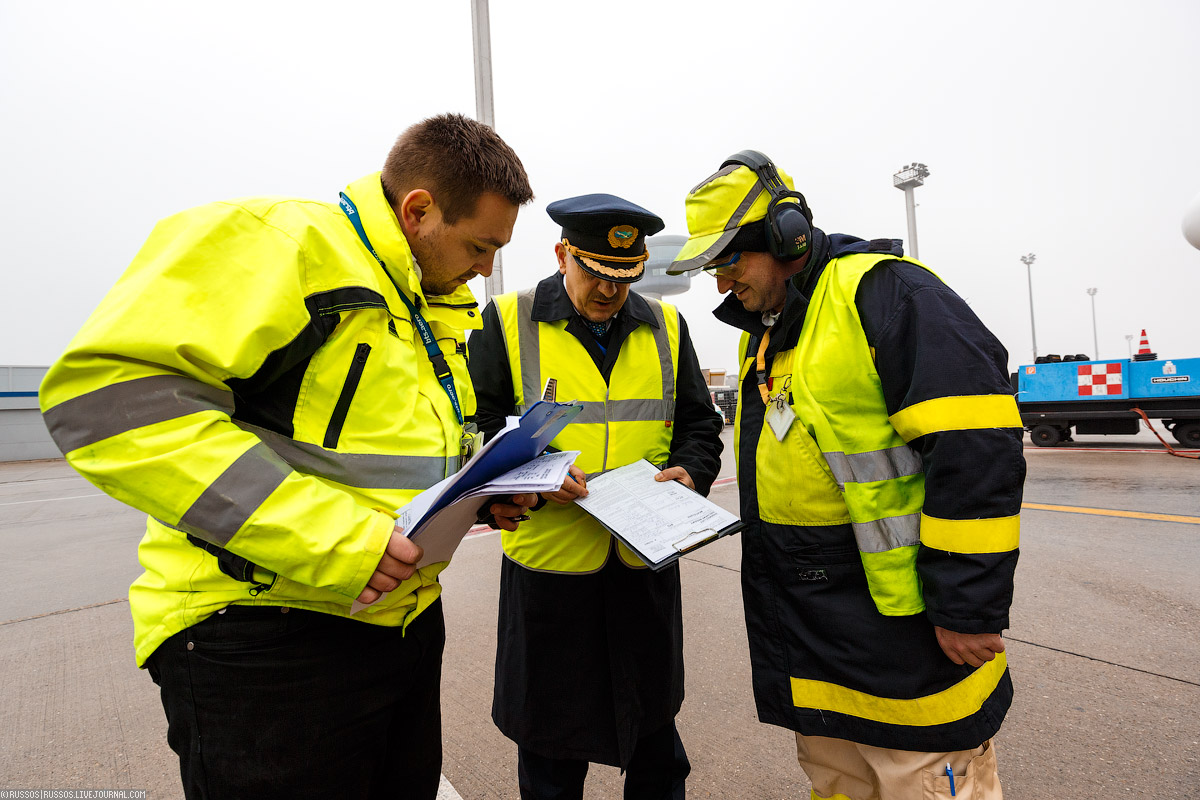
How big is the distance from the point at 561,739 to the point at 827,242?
5.53 ft

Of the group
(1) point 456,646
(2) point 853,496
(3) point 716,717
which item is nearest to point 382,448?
(2) point 853,496

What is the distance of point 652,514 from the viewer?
1702 millimetres

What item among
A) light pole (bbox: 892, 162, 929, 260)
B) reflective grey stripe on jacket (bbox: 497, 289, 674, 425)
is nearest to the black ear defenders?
reflective grey stripe on jacket (bbox: 497, 289, 674, 425)

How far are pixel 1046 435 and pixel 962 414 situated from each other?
12389 mm

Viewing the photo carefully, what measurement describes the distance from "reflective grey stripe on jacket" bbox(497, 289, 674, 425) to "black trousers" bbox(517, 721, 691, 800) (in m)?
1.05

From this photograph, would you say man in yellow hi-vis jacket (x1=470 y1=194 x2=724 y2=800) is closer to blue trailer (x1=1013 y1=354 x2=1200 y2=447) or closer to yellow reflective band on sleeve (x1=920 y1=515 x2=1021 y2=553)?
yellow reflective band on sleeve (x1=920 y1=515 x2=1021 y2=553)

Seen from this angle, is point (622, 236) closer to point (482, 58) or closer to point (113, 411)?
point (113, 411)

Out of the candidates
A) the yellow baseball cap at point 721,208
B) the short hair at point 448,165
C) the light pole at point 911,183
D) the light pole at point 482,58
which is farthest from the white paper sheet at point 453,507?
the light pole at point 911,183

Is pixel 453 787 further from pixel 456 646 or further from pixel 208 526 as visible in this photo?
Result: pixel 208 526

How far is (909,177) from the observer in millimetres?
19078

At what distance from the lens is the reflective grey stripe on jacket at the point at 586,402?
202 cm

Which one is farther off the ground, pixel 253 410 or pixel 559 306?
pixel 559 306

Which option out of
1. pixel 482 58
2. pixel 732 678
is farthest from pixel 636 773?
pixel 482 58

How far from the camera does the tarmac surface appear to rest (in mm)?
2232
